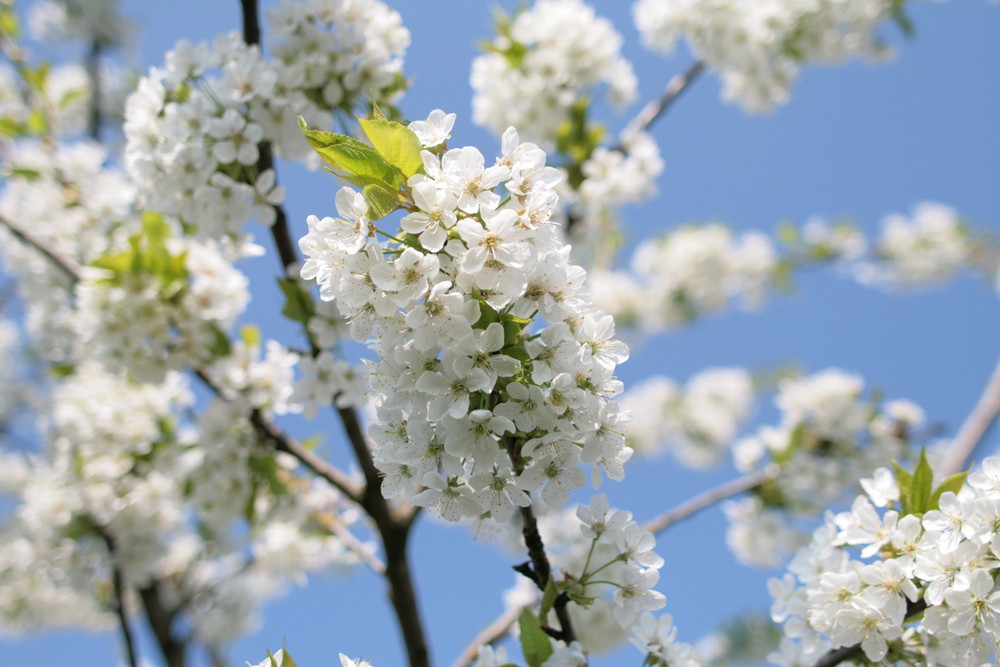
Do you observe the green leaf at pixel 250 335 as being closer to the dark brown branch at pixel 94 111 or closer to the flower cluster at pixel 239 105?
the flower cluster at pixel 239 105

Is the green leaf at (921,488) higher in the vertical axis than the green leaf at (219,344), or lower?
lower

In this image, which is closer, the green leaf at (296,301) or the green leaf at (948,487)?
the green leaf at (948,487)

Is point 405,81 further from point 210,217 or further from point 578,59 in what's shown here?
point 578,59

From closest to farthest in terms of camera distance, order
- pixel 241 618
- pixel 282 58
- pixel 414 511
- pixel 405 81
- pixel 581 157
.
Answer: pixel 282 58
pixel 405 81
pixel 414 511
pixel 581 157
pixel 241 618

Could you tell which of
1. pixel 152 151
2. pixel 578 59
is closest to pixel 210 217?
pixel 152 151

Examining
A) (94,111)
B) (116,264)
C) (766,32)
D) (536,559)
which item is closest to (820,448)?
(766,32)

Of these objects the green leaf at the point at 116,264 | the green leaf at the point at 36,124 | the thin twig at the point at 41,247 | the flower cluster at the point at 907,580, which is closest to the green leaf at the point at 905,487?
the flower cluster at the point at 907,580

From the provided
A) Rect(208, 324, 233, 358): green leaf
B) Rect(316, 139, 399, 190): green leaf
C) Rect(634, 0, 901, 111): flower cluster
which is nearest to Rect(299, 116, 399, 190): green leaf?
Rect(316, 139, 399, 190): green leaf

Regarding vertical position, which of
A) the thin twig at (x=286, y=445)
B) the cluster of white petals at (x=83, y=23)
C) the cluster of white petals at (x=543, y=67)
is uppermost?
the cluster of white petals at (x=83, y=23)
